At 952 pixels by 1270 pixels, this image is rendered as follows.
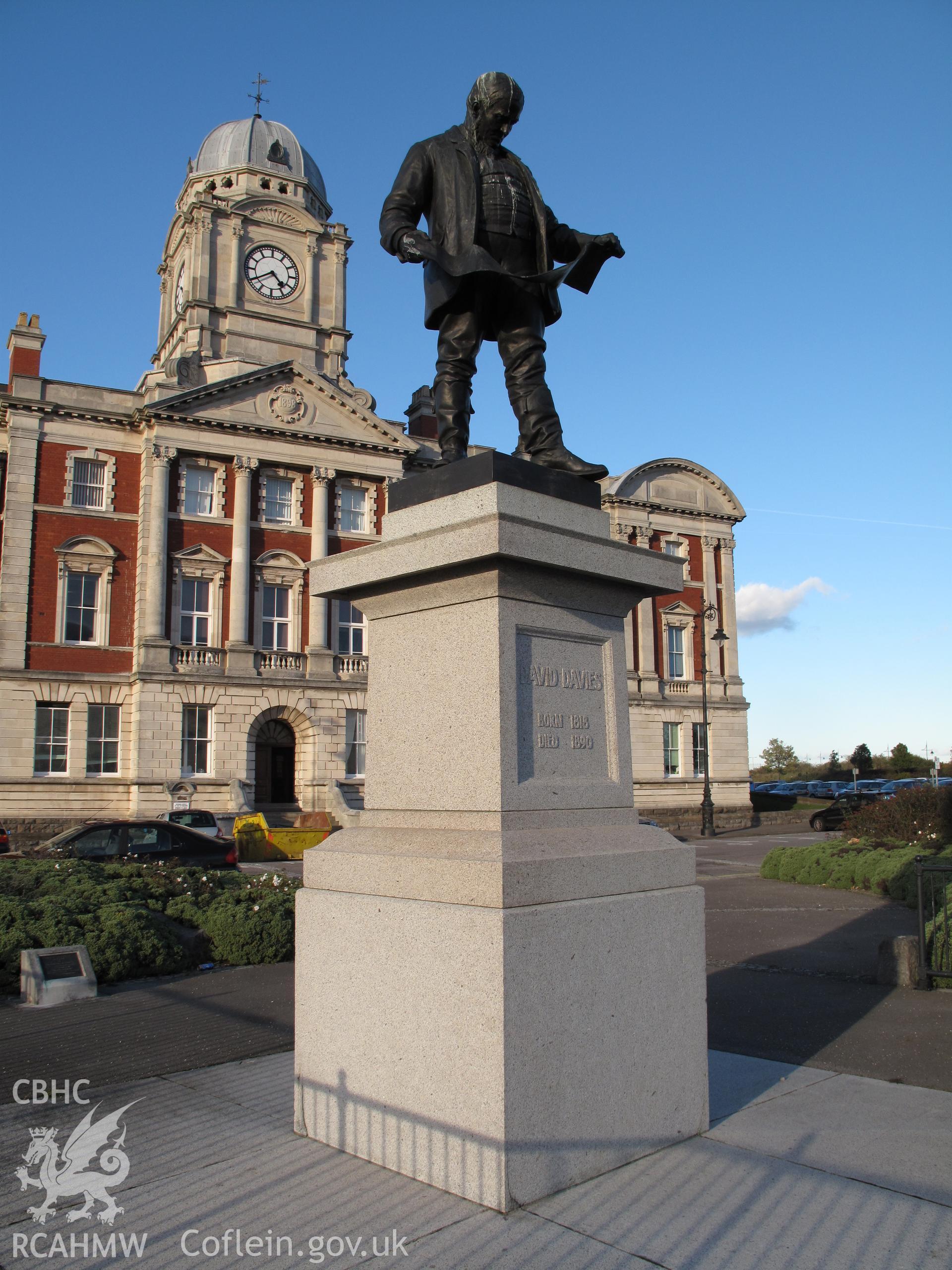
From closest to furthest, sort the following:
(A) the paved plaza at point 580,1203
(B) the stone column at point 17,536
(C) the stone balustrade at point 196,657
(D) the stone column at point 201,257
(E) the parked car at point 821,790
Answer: (A) the paved plaza at point 580,1203, (B) the stone column at point 17,536, (C) the stone balustrade at point 196,657, (D) the stone column at point 201,257, (E) the parked car at point 821,790

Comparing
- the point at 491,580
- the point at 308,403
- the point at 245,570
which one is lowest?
the point at 491,580

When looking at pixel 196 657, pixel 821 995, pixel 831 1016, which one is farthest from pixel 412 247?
pixel 196 657

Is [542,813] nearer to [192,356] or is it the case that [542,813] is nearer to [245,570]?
[245,570]

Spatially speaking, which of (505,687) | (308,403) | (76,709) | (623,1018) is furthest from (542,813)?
(308,403)

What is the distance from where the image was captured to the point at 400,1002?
14.3 feet

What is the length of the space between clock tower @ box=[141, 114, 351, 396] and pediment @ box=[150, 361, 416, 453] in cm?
100

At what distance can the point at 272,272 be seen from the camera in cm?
4391

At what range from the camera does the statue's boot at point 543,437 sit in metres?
5.44

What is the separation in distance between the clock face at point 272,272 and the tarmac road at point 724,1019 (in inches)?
1530

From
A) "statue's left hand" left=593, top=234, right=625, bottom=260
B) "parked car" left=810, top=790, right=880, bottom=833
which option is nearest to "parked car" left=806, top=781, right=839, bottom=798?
"parked car" left=810, top=790, right=880, bottom=833

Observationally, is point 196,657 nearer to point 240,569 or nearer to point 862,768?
point 240,569

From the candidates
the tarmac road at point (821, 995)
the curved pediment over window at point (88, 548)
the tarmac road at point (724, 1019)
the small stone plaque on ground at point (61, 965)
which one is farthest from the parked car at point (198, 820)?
the small stone plaque on ground at point (61, 965)

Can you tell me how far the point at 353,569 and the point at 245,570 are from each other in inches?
1330

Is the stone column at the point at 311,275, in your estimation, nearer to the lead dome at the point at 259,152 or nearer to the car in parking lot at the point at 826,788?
the lead dome at the point at 259,152
